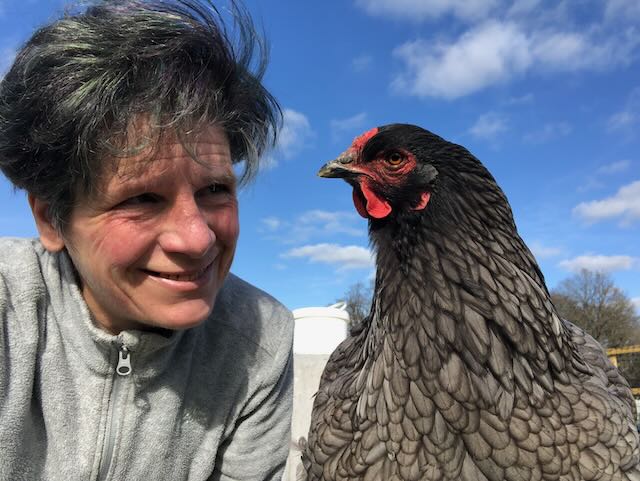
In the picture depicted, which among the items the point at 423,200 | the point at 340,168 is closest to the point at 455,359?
the point at 423,200

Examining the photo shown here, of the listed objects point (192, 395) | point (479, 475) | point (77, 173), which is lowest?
point (479, 475)

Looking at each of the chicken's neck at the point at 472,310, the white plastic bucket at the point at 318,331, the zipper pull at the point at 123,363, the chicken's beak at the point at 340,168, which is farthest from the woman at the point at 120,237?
the white plastic bucket at the point at 318,331

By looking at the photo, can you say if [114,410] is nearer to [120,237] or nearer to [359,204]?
[120,237]

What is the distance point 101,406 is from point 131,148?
2.34ft

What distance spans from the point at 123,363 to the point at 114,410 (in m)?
0.14

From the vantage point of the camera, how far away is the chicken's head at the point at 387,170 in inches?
61.4

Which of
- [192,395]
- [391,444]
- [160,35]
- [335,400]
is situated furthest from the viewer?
[335,400]

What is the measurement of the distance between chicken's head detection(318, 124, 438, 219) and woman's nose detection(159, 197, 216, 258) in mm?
605

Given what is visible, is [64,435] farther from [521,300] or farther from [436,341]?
[521,300]

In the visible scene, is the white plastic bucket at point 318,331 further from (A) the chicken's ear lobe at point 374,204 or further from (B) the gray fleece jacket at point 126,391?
(A) the chicken's ear lobe at point 374,204

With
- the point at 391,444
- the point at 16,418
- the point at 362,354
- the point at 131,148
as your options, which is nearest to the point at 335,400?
the point at 362,354

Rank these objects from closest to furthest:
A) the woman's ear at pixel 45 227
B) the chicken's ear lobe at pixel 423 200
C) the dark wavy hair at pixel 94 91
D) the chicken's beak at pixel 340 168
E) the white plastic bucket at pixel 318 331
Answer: the dark wavy hair at pixel 94 91
the woman's ear at pixel 45 227
the chicken's ear lobe at pixel 423 200
the chicken's beak at pixel 340 168
the white plastic bucket at pixel 318 331

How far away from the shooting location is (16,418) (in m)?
1.27

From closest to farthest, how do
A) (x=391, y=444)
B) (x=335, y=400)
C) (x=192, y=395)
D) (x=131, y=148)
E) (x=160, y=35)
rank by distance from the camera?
1. (x=131, y=148)
2. (x=160, y=35)
3. (x=391, y=444)
4. (x=192, y=395)
5. (x=335, y=400)
